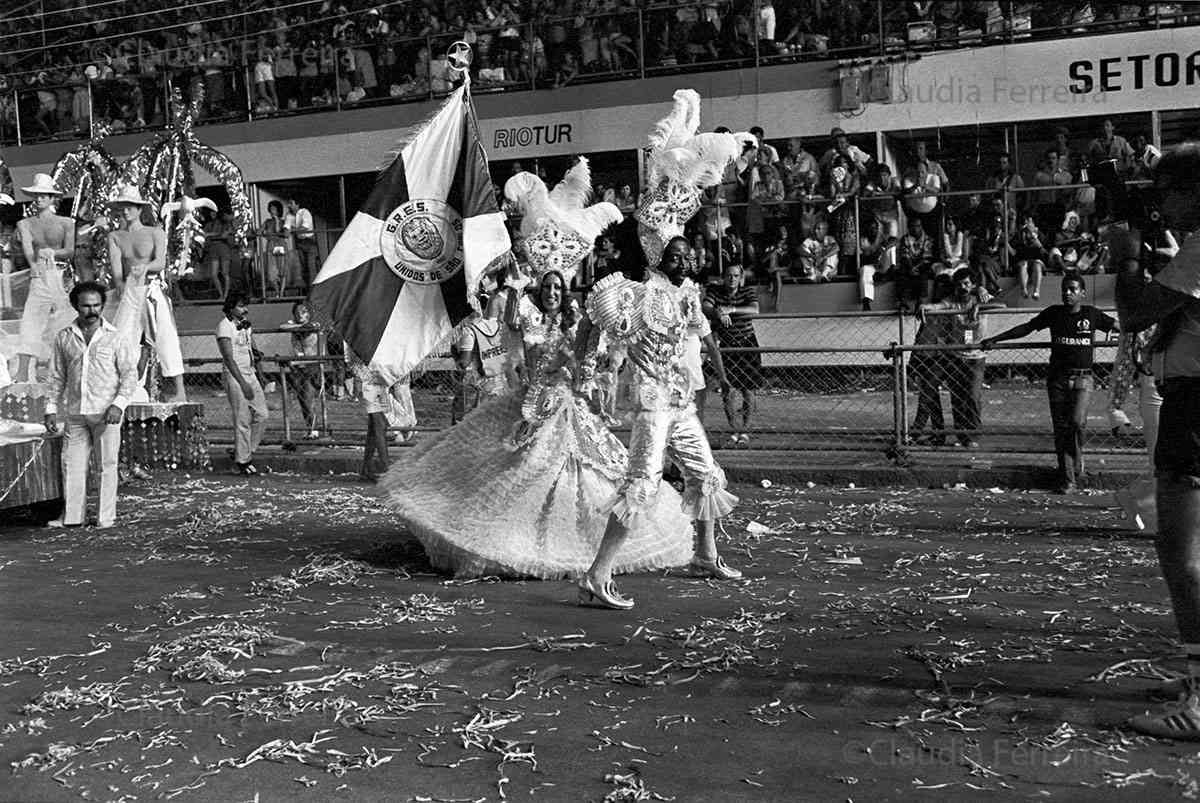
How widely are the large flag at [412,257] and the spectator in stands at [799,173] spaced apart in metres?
8.87

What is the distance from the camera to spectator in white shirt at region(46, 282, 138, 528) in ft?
31.6

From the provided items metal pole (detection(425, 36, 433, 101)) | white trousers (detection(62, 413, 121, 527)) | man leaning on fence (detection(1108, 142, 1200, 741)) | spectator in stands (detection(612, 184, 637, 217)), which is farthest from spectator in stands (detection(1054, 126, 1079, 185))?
man leaning on fence (detection(1108, 142, 1200, 741))

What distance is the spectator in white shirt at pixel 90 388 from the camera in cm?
964

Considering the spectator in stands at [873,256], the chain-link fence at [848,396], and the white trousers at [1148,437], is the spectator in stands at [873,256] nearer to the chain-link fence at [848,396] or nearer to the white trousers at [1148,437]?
the chain-link fence at [848,396]

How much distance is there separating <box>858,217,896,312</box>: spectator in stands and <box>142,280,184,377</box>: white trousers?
9.34 m

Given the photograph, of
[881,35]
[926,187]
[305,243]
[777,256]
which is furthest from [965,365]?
[305,243]

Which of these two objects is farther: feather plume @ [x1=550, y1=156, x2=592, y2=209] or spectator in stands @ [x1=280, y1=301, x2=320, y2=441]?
spectator in stands @ [x1=280, y1=301, x2=320, y2=441]

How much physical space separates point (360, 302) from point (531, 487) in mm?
3178

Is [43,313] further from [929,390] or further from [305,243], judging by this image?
[305,243]

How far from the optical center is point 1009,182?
17.1 metres

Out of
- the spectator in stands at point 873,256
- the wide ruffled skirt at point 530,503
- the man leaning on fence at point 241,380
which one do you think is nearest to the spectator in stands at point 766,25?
the spectator in stands at point 873,256

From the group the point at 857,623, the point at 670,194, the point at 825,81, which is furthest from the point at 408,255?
the point at 825,81

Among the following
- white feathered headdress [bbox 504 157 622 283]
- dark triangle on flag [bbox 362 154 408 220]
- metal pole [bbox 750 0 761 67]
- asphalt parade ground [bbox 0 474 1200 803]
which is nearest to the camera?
asphalt parade ground [bbox 0 474 1200 803]

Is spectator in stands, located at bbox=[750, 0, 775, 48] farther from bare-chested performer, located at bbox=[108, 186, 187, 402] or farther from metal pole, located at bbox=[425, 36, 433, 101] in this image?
bare-chested performer, located at bbox=[108, 186, 187, 402]
